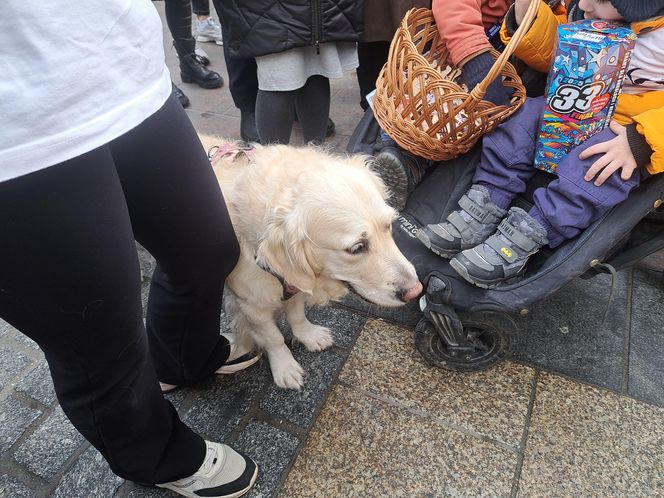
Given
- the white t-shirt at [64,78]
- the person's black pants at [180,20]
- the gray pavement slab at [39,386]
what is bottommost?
the gray pavement slab at [39,386]

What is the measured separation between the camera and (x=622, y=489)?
1584 mm

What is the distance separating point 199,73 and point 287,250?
147 inches

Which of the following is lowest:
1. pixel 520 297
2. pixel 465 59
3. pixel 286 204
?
pixel 520 297

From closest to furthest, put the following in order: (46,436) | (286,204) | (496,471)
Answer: (286,204)
(496,471)
(46,436)

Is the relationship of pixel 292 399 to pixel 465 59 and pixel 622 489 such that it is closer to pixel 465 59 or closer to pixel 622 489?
pixel 622 489

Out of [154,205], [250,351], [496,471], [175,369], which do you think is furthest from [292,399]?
[154,205]

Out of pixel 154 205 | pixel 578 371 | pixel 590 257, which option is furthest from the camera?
pixel 578 371

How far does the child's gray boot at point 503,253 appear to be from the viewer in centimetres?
164

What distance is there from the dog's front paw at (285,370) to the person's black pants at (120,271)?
0.48 metres

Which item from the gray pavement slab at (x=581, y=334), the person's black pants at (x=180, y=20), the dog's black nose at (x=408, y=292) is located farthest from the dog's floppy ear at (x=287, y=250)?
the person's black pants at (x=180, y=20)

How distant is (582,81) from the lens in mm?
1528

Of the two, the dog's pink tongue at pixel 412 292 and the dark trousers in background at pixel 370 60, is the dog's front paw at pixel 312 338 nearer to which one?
the dog's pink tongue at pixel 412 292

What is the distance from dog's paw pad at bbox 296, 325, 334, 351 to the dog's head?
540 millimetres

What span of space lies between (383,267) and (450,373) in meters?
0.75
